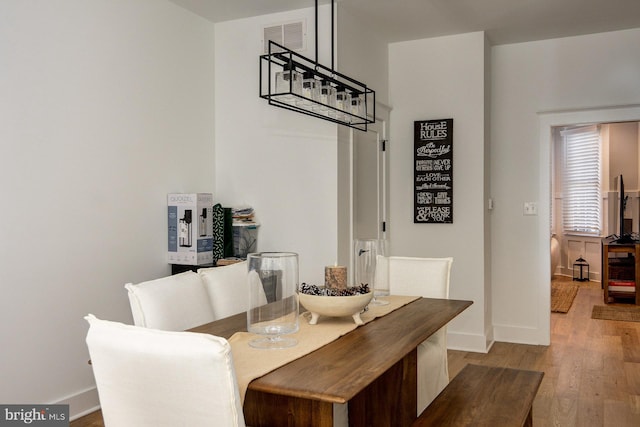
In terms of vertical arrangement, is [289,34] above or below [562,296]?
above

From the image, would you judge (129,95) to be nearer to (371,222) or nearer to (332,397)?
(371,222)

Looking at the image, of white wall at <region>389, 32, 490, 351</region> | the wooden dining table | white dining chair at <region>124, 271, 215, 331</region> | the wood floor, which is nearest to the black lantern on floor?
the wood floor

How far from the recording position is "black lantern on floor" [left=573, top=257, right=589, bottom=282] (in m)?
8.63

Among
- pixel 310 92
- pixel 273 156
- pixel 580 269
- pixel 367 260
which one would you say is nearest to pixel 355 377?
pixel 367 260

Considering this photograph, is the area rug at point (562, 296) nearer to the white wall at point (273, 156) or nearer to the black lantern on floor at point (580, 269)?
the black lantern on floor at point (580, 269)

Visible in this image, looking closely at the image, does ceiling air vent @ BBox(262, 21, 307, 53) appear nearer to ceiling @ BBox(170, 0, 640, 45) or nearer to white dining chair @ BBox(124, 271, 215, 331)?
ceiling @ BBox(170, 0, 640, 45)

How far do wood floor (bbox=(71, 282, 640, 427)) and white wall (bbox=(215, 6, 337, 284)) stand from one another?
57.3 inches

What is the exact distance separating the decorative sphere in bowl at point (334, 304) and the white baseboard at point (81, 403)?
1734 millimetres

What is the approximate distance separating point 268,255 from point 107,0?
227 centimetres

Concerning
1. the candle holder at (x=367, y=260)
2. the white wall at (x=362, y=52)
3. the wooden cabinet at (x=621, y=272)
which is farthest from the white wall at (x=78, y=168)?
the wooden cabinet at (x=621, y=272)

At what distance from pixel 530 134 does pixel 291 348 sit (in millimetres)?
3659

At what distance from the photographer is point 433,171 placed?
15.8 ft

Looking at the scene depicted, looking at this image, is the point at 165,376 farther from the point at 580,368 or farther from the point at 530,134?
the point at 530,134

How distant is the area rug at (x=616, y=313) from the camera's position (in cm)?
589
